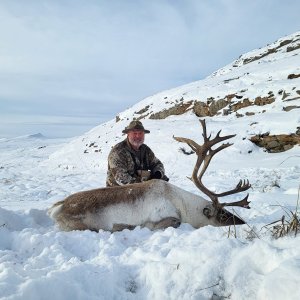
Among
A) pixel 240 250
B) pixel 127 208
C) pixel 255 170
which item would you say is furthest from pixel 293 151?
pixel 240 250

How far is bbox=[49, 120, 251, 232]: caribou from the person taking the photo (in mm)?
4754

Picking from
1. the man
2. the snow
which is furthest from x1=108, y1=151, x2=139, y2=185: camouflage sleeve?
the snow

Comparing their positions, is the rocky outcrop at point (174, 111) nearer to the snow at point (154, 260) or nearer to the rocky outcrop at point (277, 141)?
the rocky outcrop at point (277, 141)

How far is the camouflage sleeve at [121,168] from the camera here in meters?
5.91

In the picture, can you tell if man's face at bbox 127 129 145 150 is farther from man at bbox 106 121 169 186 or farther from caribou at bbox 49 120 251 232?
caribou at bbox 49 120 251 232

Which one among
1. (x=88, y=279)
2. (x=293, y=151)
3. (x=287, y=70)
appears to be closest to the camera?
(x=88, y=279)

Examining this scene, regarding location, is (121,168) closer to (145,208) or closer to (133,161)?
(133,161)

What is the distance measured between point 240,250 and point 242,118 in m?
13.3

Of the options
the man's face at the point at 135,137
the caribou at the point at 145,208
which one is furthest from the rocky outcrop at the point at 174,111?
the caribou at the point at 145,208

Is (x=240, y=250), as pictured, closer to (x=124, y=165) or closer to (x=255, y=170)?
(x=124, y=165)

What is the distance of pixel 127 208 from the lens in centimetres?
485

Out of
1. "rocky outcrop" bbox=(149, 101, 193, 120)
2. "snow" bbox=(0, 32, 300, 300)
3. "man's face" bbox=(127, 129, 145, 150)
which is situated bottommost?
"snow" bbox=(0, 32, 300, 300)

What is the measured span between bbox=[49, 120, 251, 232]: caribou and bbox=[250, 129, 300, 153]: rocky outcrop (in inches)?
297

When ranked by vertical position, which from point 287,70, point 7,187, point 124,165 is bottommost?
point 7,187
